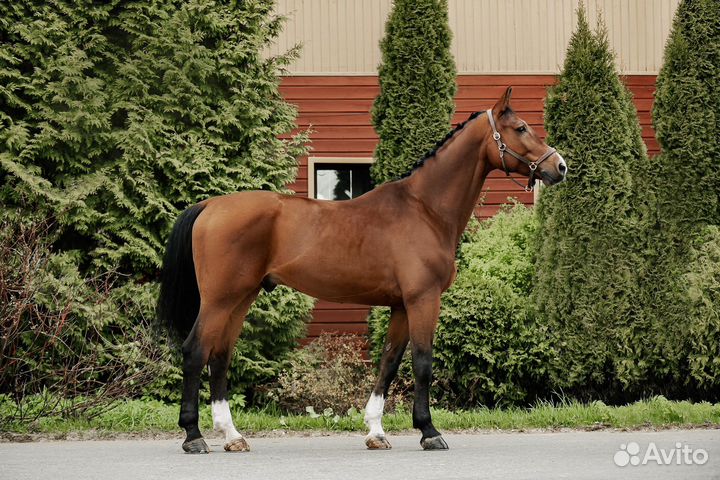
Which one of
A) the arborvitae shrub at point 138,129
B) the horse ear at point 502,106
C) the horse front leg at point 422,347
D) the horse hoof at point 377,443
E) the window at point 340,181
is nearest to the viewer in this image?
the horse front leg at point 422,347

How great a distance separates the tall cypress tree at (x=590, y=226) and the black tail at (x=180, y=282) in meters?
4.83

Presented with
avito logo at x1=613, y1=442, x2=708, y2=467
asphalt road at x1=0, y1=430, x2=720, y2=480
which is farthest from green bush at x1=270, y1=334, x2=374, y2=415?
avito logo at x1=613, y1=442, x2=708, y2=467

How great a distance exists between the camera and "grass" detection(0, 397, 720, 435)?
8.77 metres

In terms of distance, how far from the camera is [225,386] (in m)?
7.51

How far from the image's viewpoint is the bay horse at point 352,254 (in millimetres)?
7344

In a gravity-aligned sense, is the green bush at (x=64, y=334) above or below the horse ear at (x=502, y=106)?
below

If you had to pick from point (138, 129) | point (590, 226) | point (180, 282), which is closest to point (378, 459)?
point (180, 282)

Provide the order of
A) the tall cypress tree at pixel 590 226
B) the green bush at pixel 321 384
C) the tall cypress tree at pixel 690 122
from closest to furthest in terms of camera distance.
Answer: the green bush at pixel 321 384 < the tall cypress tree at pixel 590 226 < the tall cypress tree at pixel 690 122

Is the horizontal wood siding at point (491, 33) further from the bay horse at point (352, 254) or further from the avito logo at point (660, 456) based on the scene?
the avito logo at point (660, 456)

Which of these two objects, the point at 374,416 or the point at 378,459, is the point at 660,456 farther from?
the point at 374,416

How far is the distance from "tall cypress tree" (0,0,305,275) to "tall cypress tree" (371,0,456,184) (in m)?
1.51

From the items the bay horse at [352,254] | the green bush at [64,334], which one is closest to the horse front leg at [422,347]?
the bay horse at [352,254]

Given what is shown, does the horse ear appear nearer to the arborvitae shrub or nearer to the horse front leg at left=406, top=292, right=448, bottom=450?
the horse front leg at left=406, top=292, right=448, bottom=450

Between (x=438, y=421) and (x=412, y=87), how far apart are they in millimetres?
4546
